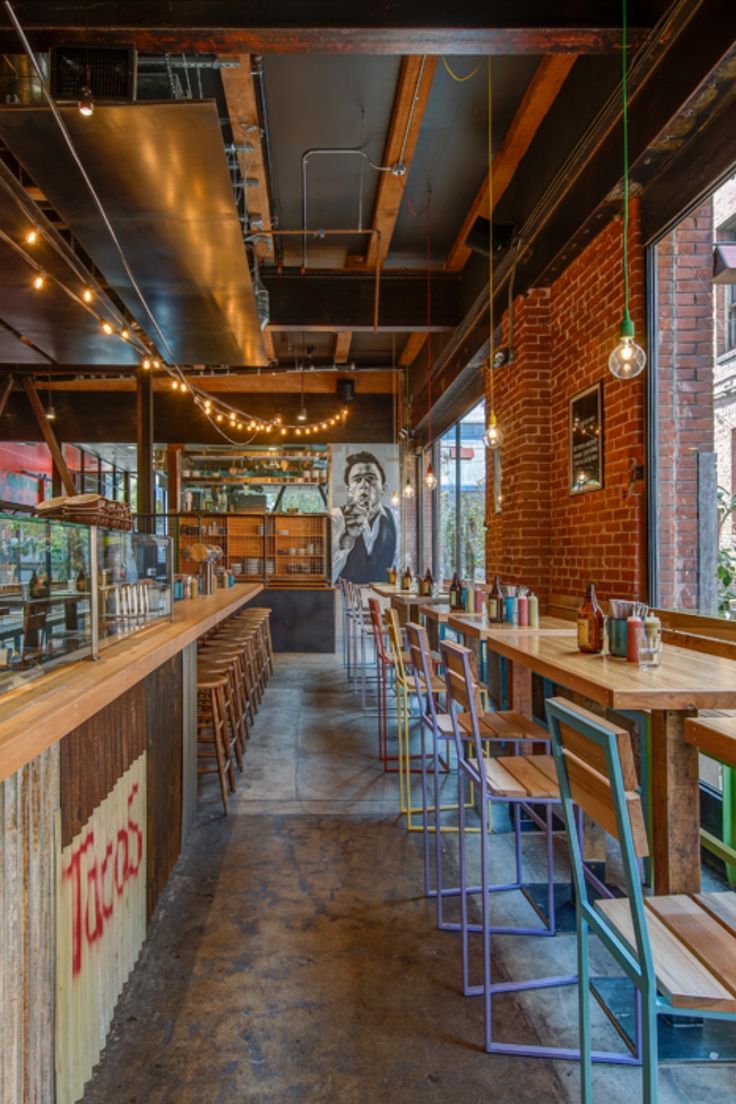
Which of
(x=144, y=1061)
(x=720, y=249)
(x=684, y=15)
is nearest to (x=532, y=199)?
(x=720, y=249)

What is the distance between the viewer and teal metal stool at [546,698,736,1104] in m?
1.22

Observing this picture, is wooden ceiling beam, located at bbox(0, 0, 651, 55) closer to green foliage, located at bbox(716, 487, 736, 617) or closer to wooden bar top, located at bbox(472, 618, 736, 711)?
green foliage, located at bbox(716, 487, 736, 617)

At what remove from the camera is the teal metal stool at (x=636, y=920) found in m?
1.22

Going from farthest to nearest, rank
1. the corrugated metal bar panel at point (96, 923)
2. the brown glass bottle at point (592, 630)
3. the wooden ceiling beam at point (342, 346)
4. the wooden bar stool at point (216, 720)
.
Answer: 1. the wooden ceiling beam at point (342, 346)
2. the wooden bar stool at point (216, 720)
3. the brown glass bottle at point (592, 630)
4. the corrugated metal bar panel at point (96, 923)

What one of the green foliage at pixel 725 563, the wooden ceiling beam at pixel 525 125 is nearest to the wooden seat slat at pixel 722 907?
the green foliage at pixel 725 563

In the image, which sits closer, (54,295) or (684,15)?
(684,15)

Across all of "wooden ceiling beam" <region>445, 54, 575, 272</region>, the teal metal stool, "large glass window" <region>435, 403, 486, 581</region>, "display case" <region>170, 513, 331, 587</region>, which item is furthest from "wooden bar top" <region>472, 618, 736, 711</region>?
"display case" <region>170, 513, 331, 587</region>

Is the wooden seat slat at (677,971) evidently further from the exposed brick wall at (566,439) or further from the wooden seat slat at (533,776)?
the exposed brick wall at (566,439)

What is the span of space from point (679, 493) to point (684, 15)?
198 cm

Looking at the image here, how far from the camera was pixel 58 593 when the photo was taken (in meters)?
2.02

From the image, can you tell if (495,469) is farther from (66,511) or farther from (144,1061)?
(144,1061)

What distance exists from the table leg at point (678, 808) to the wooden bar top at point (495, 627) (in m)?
1.23

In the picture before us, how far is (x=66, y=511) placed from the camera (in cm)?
304

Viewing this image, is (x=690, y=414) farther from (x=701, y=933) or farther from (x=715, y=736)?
(x=701, y=933)
